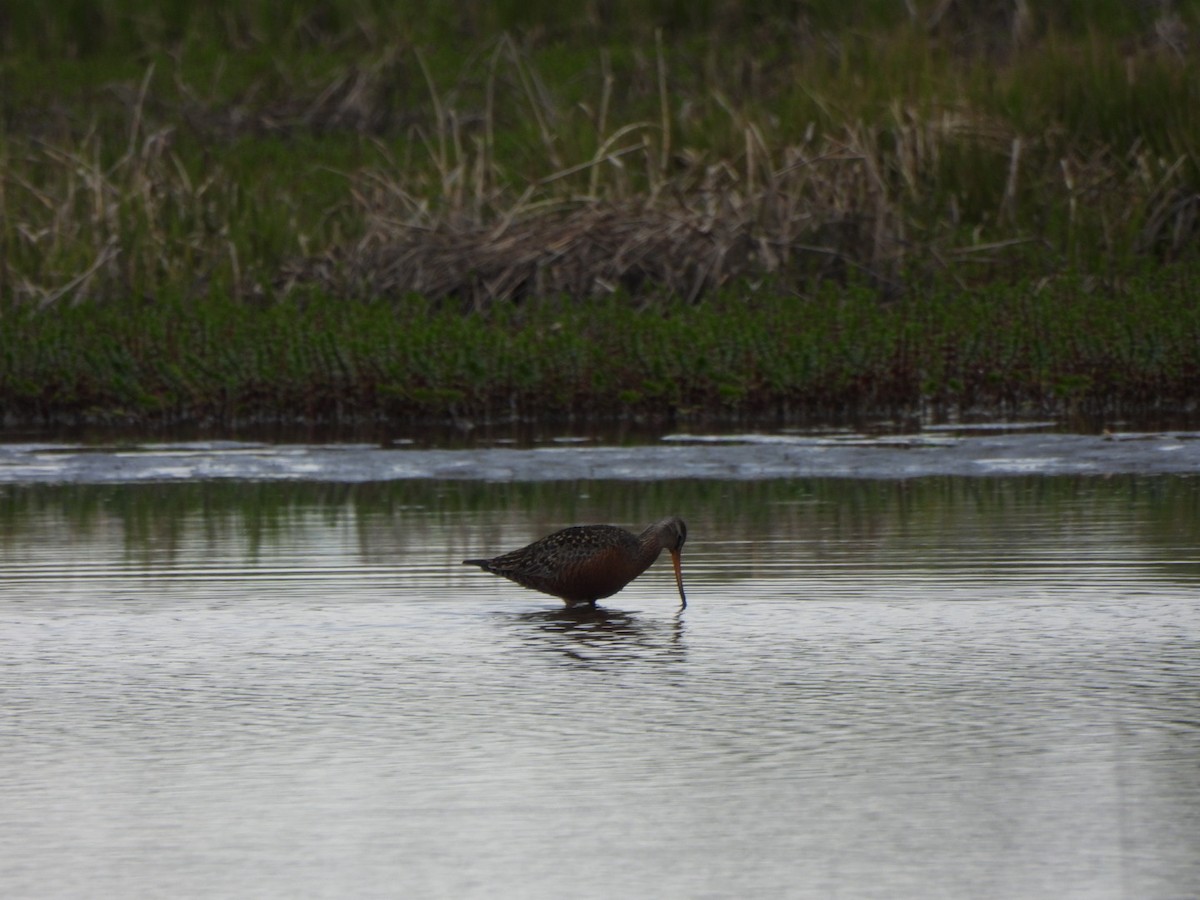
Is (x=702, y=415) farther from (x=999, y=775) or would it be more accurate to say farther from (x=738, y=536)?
(x=999, y=775)

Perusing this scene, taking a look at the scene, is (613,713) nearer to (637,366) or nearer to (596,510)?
(596,510)

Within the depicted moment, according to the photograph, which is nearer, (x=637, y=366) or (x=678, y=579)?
(x=678, y=579)

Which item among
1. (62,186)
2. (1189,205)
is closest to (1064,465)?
(1189,205)

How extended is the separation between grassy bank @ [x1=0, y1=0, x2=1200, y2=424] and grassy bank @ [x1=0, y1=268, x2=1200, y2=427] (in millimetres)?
22

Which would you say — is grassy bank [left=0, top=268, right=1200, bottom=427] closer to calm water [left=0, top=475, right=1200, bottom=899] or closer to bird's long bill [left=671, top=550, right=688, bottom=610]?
calm water [left=0, top=475, right=1200, bottom=899]

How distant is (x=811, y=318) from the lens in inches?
610

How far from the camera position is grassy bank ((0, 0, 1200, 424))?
49.4 feet

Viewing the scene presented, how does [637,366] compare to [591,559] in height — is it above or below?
above

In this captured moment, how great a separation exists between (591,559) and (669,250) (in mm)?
9922

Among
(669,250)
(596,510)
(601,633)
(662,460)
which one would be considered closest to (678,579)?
(601,633)

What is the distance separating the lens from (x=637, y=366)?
15.2 m

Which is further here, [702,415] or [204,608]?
[702,415]

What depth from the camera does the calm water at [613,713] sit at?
4570mm

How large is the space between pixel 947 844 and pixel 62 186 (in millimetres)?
15793
